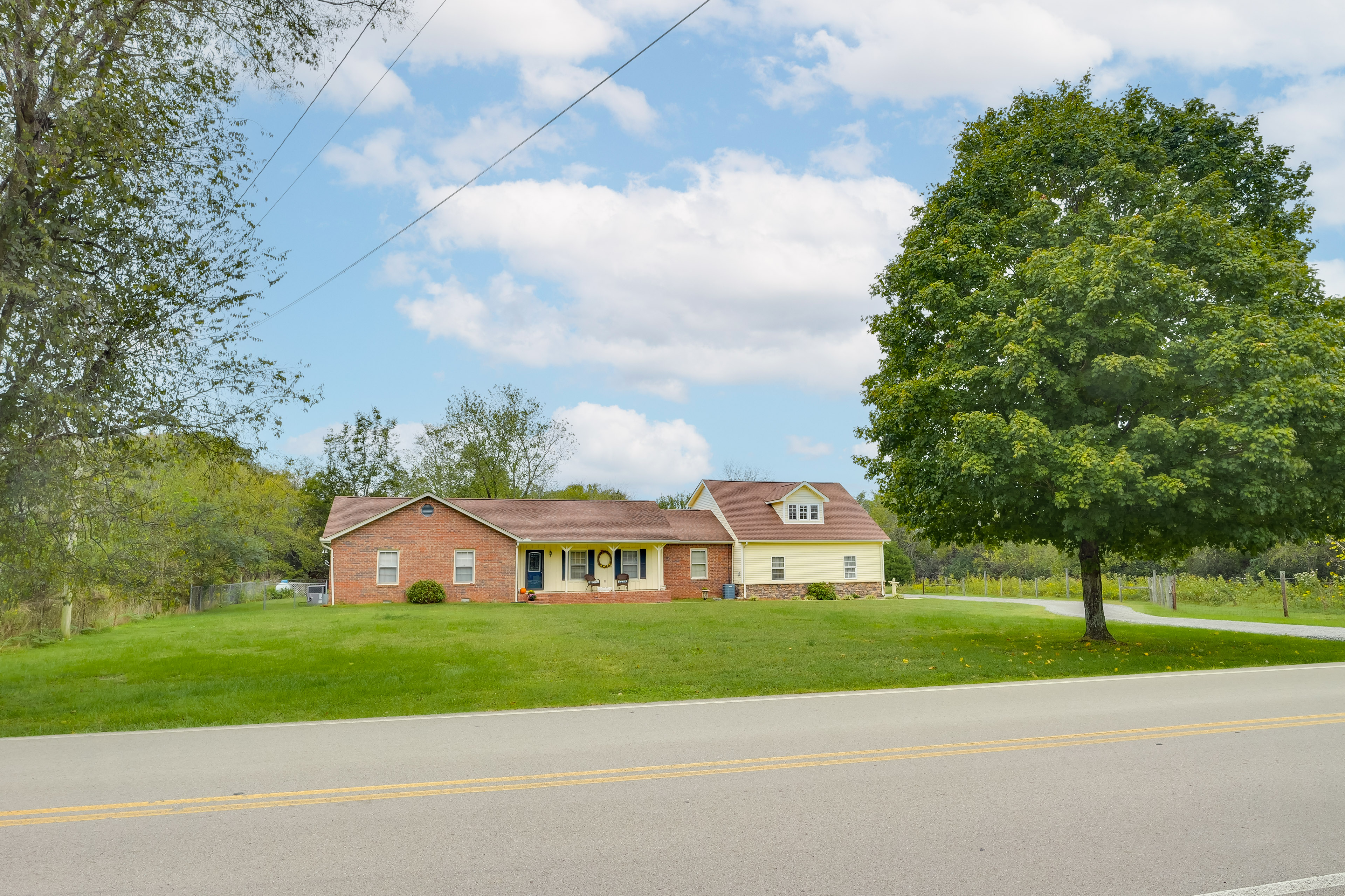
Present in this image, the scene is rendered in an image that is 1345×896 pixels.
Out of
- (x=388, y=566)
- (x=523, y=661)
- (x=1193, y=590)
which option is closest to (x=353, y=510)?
(x=388, y=566)

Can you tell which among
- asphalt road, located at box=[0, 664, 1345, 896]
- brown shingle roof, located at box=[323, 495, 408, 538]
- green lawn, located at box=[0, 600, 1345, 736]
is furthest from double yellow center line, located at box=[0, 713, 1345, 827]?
brown shingle roof, located at box=[323, 495, 408, 538]

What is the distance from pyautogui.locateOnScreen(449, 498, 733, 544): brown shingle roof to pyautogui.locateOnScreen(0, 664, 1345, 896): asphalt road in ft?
88.7

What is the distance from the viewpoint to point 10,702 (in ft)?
37.0

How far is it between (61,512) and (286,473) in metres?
49.5

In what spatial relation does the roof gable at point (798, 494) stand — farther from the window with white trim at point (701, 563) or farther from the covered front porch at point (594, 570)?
the covered front porch at point (594, 570)

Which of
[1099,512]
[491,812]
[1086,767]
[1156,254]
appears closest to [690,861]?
[491,812]

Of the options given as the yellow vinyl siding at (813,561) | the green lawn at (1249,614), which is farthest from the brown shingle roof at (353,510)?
the green lawn at (1249,614)

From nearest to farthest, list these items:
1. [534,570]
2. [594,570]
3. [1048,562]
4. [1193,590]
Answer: [1193,590] → [534,570] → [594,570] → [1048,562]

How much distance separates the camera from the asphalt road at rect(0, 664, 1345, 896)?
4.82 metres

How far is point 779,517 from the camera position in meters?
40.6

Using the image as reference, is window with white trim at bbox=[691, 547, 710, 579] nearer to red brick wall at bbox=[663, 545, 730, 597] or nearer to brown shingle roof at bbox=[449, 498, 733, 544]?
red brick wall at bbox=[663, 545, 730, 597]

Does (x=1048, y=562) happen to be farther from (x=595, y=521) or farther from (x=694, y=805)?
(x=694, y=805)

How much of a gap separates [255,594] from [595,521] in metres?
18.8

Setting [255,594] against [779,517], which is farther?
[255,594]
